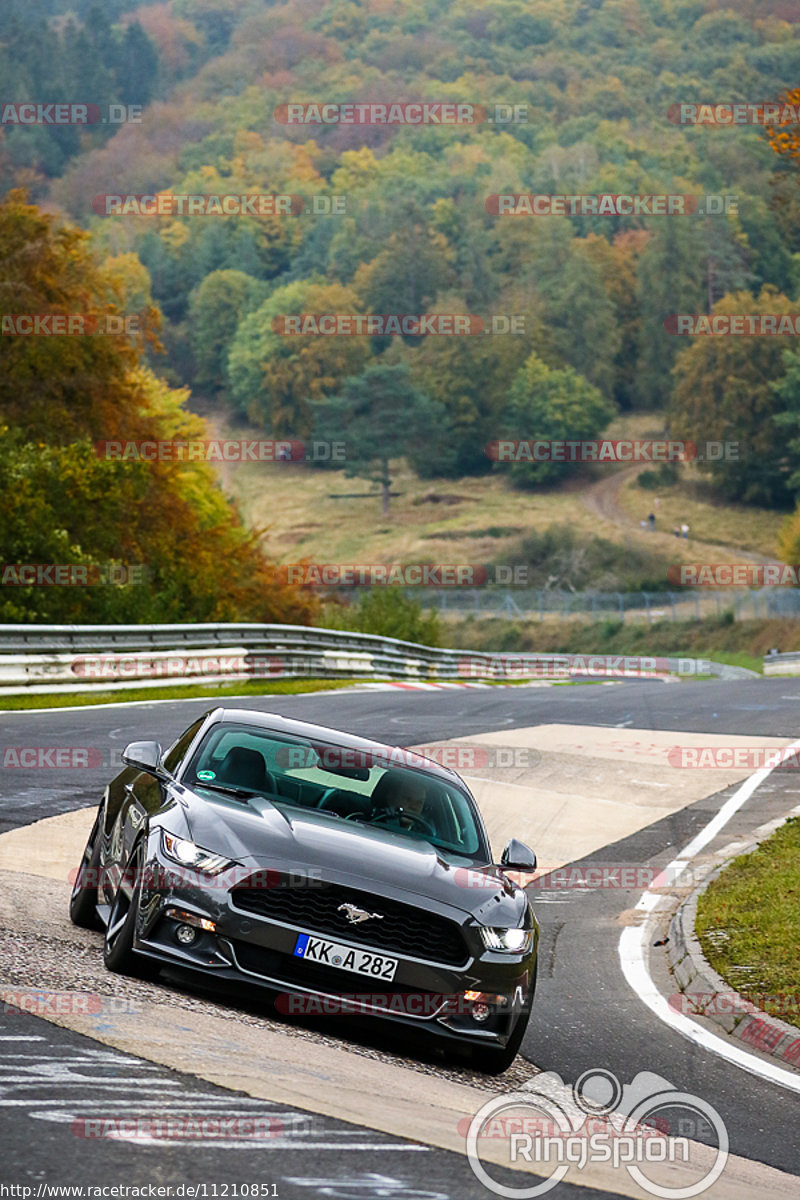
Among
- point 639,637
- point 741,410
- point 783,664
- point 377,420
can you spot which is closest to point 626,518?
point 741,410

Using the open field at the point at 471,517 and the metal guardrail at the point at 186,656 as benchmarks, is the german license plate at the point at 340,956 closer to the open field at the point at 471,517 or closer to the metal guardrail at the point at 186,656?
the metal guardrail at the point at 186,656

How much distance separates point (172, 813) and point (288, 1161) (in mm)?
2602

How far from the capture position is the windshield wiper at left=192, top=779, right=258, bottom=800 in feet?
25.1

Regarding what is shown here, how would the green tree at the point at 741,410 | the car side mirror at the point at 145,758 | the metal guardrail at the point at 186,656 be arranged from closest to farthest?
the car side mirror at the point at 145,758 → the metal guardrail at the point at 186,656 → the green tree at the point at 741,410

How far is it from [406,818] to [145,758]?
1414 mm

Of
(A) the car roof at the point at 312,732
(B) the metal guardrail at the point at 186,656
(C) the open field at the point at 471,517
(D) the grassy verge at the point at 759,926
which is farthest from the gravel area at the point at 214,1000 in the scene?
(C) the open field at the point at 471,517

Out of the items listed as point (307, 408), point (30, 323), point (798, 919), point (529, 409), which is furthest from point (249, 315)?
point (798, 919)

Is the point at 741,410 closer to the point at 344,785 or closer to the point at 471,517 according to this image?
the point at 471,517

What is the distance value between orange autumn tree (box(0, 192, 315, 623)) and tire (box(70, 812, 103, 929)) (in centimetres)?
2200

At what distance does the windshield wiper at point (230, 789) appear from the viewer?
25.1 ft

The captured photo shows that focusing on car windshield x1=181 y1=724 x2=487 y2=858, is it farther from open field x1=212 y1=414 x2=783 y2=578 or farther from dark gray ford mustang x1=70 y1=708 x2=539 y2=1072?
open field x1=212 y1=414 x2=783 y2=578

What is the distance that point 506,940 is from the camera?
7.06 meters

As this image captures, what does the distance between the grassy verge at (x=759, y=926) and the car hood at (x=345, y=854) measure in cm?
232

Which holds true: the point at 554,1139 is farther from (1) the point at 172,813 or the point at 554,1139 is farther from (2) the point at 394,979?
(1) the point at 172,813
